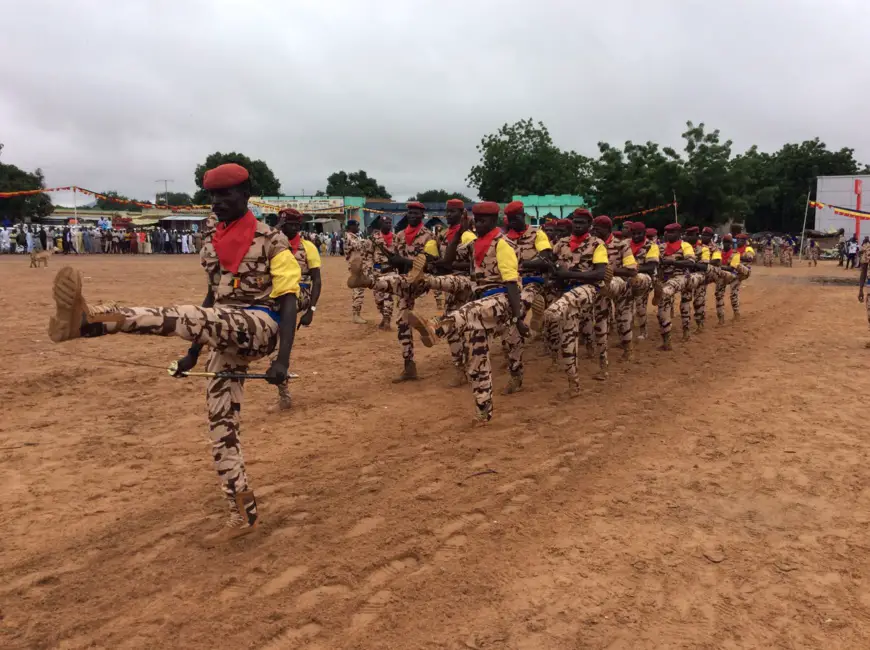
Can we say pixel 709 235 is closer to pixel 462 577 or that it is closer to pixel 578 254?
pixel 578 254

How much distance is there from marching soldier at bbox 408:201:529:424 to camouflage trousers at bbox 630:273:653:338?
13.3ft

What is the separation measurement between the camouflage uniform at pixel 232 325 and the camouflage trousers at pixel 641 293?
7.15 meters

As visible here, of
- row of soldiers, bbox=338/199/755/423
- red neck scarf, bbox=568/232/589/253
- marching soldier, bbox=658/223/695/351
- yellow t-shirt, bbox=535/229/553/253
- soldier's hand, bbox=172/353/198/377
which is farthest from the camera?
marching soldier, bbox=658/223/695/351

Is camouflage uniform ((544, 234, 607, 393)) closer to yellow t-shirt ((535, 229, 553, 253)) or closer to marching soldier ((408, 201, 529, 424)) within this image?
yellow t-shirt ((535, 229, 553, 253))

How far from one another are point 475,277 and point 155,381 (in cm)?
480

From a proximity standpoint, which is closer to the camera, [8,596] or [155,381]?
[8,596]

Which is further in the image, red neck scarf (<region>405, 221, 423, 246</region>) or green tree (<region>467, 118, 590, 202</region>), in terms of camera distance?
green tree (<region>467, 118, 590, 202</region>)

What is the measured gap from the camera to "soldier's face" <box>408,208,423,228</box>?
29.0 feet

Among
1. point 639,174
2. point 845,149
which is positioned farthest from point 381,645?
point 845,149

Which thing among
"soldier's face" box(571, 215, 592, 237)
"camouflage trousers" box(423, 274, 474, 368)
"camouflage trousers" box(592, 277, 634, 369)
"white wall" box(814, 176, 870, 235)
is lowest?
"camouflage trousers" box(592, 277, 634, 369)

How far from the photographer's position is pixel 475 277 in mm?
6711

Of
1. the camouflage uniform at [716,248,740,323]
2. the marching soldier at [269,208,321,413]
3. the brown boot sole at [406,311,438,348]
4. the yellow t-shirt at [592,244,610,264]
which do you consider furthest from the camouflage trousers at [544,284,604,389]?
the camouflage uniform at [716,248,740,323]

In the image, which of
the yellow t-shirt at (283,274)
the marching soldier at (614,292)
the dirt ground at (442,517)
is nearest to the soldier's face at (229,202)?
the yellow t-shirt at (283,274)

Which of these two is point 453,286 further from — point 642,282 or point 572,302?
point 642,282
